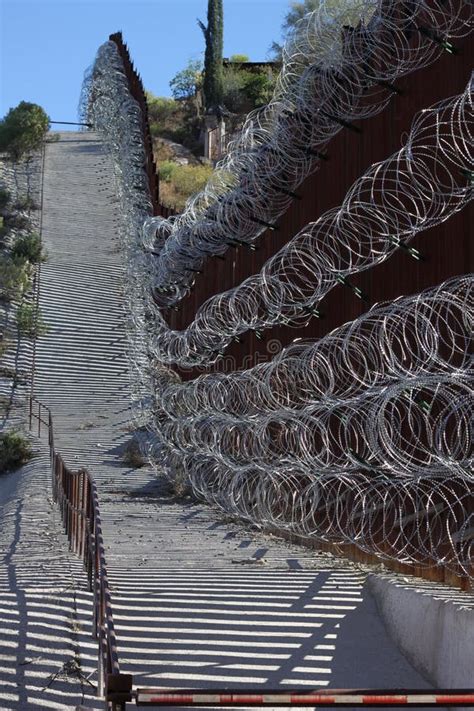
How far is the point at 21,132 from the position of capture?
3694 cm

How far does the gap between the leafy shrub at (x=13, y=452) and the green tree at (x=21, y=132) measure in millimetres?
18619

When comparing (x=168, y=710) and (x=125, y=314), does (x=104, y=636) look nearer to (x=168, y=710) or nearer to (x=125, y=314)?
(x=168, y=710)

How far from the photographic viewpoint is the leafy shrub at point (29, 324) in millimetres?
26297

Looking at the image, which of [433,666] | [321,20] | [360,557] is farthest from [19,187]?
[433,666]

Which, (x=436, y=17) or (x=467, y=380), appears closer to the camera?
(x=467, y=380)

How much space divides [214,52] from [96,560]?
142 ft

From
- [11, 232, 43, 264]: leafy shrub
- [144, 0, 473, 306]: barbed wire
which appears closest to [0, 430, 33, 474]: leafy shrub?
[144, 0, 473, 306]: barbed wire

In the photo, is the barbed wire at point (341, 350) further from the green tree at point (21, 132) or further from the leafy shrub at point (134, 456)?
the green tree at point (21, 132)

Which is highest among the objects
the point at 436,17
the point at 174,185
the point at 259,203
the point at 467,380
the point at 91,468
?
the point at 174,185

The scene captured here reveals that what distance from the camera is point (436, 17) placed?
877cm

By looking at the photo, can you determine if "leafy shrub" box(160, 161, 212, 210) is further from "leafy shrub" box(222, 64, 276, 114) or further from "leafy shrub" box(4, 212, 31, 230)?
"leafy shrub" box(4, 212, 31, 230)

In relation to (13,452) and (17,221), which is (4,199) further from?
(13,452)

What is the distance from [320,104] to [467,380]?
4.51 meters

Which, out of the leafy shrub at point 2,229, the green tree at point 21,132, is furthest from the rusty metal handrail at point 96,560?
the green tree at point 21,132
